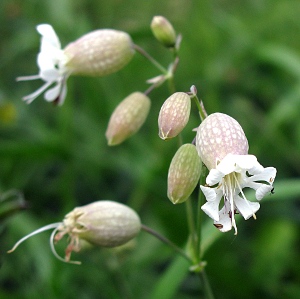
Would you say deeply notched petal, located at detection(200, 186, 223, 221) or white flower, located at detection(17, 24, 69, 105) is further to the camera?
white flower, located at detection(17, 24, 69, 105)

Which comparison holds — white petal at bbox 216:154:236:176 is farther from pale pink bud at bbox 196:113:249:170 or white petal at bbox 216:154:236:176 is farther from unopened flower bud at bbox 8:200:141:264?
unopened flower bud at bbox 8:200:141:264

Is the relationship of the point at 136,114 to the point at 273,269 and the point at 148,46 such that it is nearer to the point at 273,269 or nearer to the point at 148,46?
the point at 273,269

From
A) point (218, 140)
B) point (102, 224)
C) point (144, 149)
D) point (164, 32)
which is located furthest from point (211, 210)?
point (144, 149)

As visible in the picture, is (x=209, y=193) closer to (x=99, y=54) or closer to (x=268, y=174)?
(x=268, y=174)

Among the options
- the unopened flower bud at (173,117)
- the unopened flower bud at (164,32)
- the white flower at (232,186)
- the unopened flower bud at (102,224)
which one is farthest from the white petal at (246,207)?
the unopened flower bud at (164,32)

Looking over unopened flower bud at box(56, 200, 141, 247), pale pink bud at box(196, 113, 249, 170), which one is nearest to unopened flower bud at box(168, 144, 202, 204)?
pale pink bud at box(196, 113, 249, 170)
